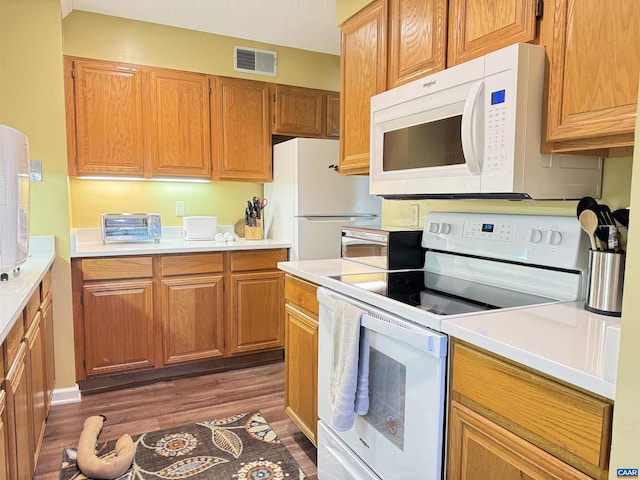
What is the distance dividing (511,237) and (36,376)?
6.56 ft

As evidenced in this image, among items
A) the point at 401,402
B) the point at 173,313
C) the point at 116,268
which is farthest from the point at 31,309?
the point at 401,402

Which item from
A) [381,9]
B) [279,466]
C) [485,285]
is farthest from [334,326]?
[381,9]

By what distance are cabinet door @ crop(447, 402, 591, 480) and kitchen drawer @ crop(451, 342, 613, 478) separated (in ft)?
0.06

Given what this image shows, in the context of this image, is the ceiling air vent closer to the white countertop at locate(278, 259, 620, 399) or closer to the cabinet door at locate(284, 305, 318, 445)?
the cabinet door at locate(284, 305, 318, 445)

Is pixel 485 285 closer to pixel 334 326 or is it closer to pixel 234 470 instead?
pixel 334 326

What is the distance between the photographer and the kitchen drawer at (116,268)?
2727 mm

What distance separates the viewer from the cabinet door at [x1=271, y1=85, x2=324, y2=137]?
140 inches

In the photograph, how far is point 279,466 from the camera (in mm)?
2010

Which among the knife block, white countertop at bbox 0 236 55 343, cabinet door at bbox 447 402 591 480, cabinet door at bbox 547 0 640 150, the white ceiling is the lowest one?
cabinet door at bbox 447 402 591 480

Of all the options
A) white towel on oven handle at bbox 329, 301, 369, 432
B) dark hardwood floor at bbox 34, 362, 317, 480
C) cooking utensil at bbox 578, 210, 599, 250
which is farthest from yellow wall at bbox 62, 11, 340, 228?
cooking utensil at bbox 578, 210, 599, 250

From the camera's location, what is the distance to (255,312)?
323 centimetres

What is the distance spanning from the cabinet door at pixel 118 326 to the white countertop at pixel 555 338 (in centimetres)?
196

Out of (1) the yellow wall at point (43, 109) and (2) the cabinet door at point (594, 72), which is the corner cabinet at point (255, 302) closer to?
(1) the yellow wall at point (43, 109)

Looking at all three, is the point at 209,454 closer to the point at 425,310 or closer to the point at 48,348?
the point at 48,348
